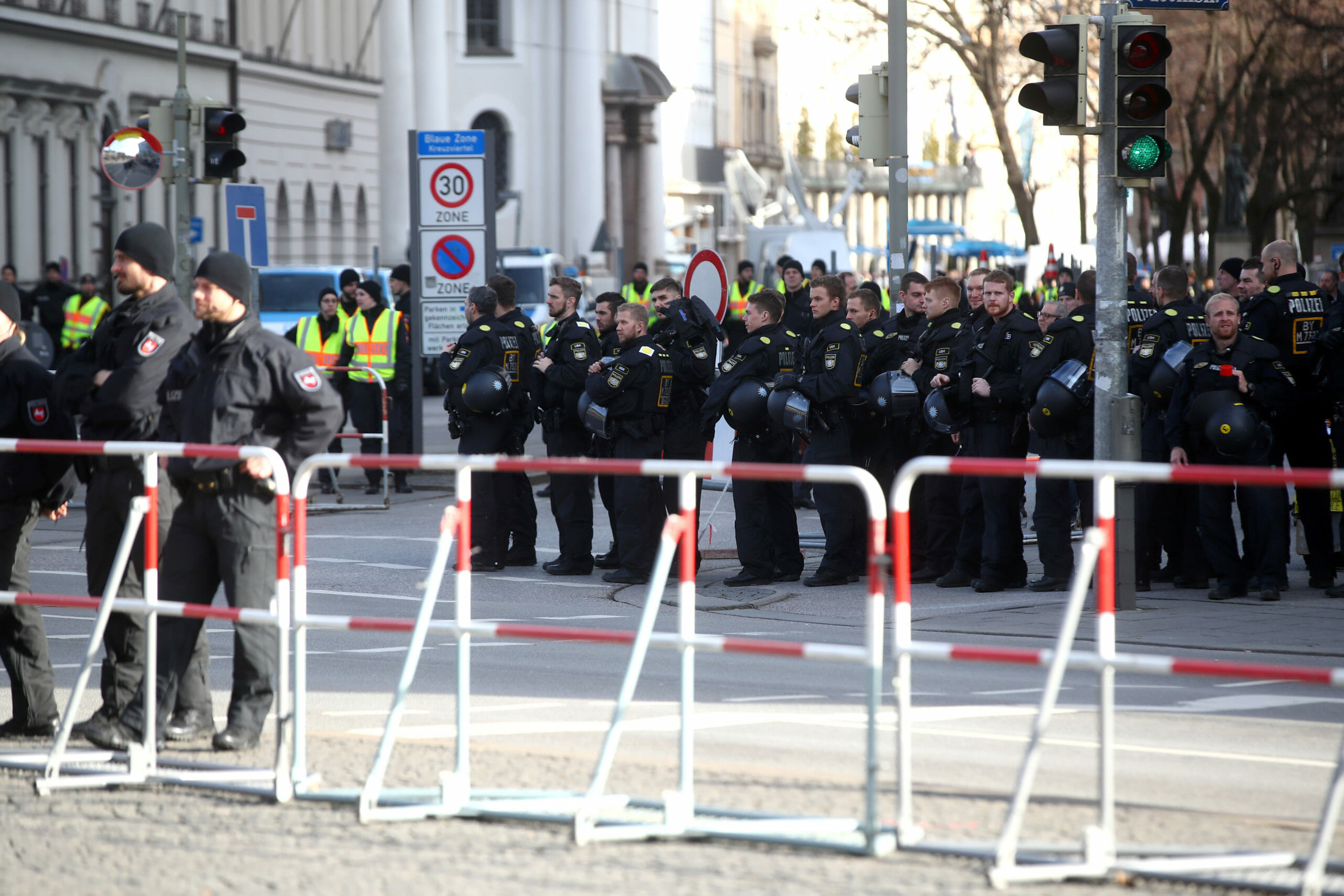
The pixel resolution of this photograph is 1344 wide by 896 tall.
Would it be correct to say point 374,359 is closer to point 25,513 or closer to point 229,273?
point 25,513

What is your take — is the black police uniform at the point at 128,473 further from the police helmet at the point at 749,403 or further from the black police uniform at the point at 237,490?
the police helmet at the point at 749,403

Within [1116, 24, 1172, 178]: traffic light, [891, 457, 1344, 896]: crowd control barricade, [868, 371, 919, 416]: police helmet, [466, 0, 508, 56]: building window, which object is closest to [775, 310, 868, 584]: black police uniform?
[868, 371, 919, 416]: police helmet

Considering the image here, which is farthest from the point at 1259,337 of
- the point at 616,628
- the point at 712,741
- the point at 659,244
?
the point at 659,244

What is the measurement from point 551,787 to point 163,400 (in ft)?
7.51

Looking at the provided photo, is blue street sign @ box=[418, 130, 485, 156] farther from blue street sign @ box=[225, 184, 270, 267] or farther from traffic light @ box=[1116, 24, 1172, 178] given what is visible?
traffic light @ box=[1116, 24, 1172, 178]

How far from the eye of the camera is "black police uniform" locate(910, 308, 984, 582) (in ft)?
42.2

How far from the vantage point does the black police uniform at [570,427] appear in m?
13.7

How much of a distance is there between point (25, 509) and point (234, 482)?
1251 millimetres

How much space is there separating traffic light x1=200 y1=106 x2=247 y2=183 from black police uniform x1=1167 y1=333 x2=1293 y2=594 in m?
9.62

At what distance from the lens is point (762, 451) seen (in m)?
13.2

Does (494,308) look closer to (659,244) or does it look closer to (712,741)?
(712,741)

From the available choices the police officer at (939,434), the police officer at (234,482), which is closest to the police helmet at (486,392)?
the police officer at (939,434)

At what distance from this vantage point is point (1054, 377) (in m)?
12.2

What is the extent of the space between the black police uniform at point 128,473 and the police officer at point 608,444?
→ 5557 millimetres
